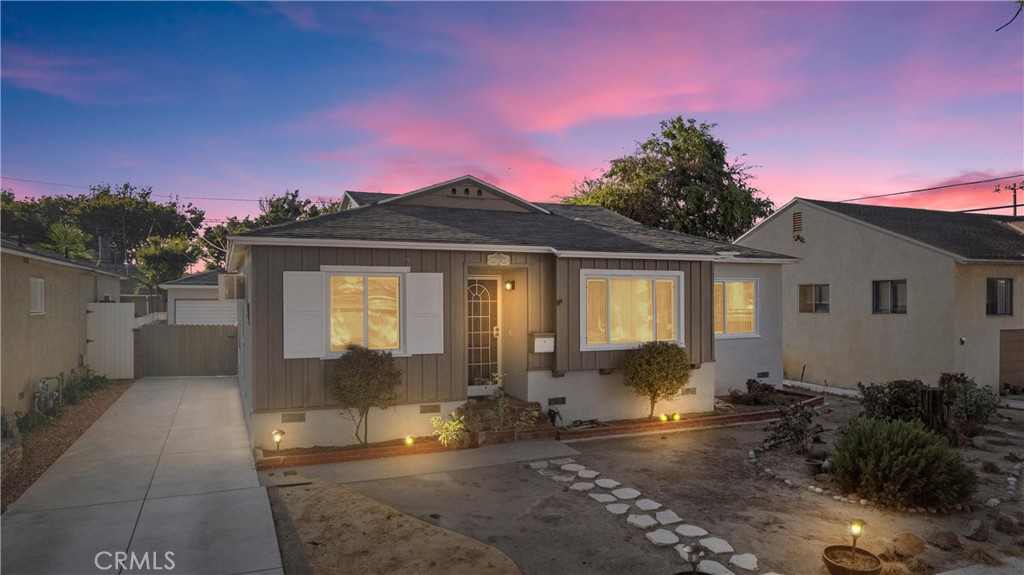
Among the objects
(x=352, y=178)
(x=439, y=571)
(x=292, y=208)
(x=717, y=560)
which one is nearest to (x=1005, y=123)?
(x=717, y=560)

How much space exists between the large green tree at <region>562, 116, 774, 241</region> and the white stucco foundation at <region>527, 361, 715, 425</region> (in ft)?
51.6

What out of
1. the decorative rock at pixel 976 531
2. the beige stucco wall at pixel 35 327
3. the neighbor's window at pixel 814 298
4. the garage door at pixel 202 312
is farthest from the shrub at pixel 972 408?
the garage door at pixel 202 312

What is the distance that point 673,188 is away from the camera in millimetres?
25625

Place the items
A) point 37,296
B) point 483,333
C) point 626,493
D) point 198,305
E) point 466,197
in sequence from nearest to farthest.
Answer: point 626,493, point 483,333, point 37,296, point 466,197, point 198,305

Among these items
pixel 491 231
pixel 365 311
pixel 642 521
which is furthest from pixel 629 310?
pixel 642 521

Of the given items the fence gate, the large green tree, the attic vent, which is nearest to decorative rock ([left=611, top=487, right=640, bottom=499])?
the attic vent

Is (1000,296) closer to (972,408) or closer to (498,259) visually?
(972,408)

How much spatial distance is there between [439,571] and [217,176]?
75.8ft

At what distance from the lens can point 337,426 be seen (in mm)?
8227

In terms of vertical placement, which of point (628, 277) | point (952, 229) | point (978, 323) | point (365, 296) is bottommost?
point (978, 323)

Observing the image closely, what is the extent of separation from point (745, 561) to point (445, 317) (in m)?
5.40

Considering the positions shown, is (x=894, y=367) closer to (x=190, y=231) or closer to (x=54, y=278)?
(x=54, y=278)

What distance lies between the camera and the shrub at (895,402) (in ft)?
28.1

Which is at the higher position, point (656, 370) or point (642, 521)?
point (656, 370)
